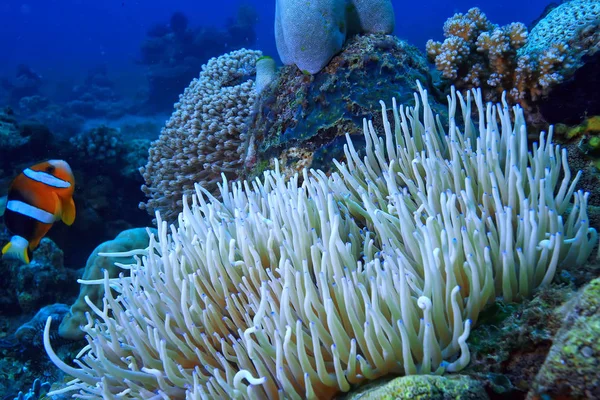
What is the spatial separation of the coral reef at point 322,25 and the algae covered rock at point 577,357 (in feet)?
9.51

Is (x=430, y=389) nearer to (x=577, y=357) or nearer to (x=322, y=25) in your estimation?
(x=577, y=357)

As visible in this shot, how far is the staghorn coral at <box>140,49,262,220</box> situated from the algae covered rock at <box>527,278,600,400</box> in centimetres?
378

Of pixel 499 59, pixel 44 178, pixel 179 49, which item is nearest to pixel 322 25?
pixel 499 59

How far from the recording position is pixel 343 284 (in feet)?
5.07

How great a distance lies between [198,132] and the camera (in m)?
5.15

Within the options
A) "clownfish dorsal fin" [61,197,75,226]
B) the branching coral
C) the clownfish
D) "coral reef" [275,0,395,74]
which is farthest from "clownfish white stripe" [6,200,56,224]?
the branching coral

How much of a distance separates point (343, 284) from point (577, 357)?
0.74 meters

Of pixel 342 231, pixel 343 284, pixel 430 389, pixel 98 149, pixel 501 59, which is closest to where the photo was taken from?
pixel 430 389

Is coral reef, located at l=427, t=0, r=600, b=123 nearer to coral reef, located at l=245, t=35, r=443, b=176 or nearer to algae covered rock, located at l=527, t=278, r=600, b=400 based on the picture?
coral reef, located at l=245, t=35, r=443, b=176

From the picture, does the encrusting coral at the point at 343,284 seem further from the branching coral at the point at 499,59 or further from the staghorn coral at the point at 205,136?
the staghorn coral at the point at 205,136

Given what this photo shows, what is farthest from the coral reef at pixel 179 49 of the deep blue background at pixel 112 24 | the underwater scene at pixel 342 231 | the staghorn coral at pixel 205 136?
the staghorn coral at pixel 205 136

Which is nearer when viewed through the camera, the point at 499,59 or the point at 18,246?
the point at 18,246

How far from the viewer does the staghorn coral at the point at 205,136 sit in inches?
193

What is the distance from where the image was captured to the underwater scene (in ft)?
4.93
